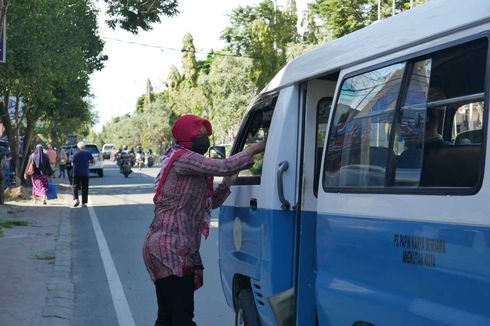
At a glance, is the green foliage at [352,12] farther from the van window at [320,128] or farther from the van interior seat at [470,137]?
the van interior seat at [470,137]

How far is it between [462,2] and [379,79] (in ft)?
2.34

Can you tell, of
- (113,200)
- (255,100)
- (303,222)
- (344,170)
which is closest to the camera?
(344,170)

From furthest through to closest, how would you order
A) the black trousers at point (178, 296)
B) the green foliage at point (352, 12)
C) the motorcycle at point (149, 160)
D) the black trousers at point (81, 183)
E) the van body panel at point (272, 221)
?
the motorcycle at point (149, 160), the green foliage at point (352, 12), the black trousers at point (81, 183), the black trousers at point (178, 296), the van body panel at point (272, 221)

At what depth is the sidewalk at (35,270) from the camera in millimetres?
7182

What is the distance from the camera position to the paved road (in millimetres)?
7133

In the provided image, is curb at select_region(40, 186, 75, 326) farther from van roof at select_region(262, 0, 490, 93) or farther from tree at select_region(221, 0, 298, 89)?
tree at select_region(221, 0, 298, 89)

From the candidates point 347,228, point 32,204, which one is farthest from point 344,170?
point 32,204

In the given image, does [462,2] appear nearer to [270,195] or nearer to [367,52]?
[367,52]

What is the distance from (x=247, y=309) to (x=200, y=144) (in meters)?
1.36

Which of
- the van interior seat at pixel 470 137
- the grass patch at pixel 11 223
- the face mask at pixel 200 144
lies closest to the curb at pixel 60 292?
the grass patch at pixel 11 223

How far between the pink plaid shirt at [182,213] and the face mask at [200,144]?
0.07m

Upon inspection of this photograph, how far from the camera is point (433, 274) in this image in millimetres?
2770

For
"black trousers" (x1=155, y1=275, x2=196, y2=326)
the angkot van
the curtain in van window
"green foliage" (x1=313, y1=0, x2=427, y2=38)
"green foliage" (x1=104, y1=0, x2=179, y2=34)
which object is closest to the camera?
the angkot van

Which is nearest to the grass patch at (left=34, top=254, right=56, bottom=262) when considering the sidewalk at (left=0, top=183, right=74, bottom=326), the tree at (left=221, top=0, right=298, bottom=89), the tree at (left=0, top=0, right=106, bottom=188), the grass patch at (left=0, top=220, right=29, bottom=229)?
the sidewalk at (left=0, top=183, right=74, bottom=326)
